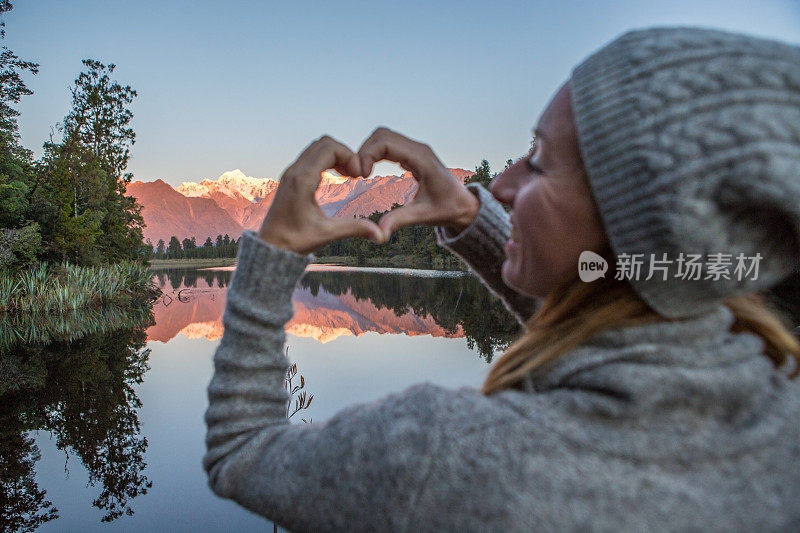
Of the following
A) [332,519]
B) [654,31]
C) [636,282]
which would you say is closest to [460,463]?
[332,519]

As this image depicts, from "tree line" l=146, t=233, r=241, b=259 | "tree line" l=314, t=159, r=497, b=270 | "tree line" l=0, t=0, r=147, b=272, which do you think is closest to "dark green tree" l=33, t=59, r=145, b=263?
"tree line" l=0, t=0, r=147, b=272

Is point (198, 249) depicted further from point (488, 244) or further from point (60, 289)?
point (488, 244)

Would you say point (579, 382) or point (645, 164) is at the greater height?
point (645, 164)

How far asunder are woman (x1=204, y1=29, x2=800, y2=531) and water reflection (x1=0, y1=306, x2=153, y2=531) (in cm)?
605

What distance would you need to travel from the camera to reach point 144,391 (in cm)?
999

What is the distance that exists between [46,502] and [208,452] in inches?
254

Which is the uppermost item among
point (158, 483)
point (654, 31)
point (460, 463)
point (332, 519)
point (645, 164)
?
point (654, 31)

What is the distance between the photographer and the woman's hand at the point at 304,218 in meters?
0.96

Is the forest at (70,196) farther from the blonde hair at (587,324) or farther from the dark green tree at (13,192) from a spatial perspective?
the blonde hair at (587,324)

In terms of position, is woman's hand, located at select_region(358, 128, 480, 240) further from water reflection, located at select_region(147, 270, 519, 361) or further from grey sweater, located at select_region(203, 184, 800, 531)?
water reflection, located at select_region(147, 270, 519, 361)

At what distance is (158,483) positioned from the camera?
253 inches

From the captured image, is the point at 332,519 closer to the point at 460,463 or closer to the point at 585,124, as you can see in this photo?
the point at 460,463

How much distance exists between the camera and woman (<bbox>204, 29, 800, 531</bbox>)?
66cm

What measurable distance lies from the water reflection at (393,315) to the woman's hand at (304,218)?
11.0 metres
